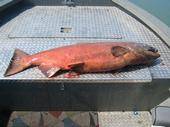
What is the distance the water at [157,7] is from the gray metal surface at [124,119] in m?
8.45

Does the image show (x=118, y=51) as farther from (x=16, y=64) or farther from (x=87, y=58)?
(x=16, y=64)

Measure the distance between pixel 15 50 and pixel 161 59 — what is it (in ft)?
6.38

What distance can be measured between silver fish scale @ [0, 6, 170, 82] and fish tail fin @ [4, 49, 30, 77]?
66mm

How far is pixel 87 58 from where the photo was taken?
3.74 meters

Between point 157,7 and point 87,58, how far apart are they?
367 inches

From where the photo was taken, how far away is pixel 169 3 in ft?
41.2

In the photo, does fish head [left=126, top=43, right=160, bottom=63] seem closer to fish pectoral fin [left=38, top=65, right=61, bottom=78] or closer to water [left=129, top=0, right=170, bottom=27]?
fish pectoral fin [left=38, top=65, right=61, bottom=78]

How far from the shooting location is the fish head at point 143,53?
3.81 meters

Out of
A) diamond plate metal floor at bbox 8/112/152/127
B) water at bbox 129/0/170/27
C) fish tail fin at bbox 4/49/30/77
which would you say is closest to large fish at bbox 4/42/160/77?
fish tail fin at bbox 4/49/30/77

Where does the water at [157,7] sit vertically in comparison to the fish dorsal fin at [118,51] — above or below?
below

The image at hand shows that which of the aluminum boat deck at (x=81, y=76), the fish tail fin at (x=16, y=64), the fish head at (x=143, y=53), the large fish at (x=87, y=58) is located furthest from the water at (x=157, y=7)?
the fish tail fin at (x=16, y=64)

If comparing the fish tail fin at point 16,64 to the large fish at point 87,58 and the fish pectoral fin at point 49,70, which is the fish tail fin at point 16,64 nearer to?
the large fish at point 87,58

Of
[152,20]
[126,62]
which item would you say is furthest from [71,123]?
[152,20]

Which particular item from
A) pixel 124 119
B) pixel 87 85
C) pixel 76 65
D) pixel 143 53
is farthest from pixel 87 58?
pixel 124 119
